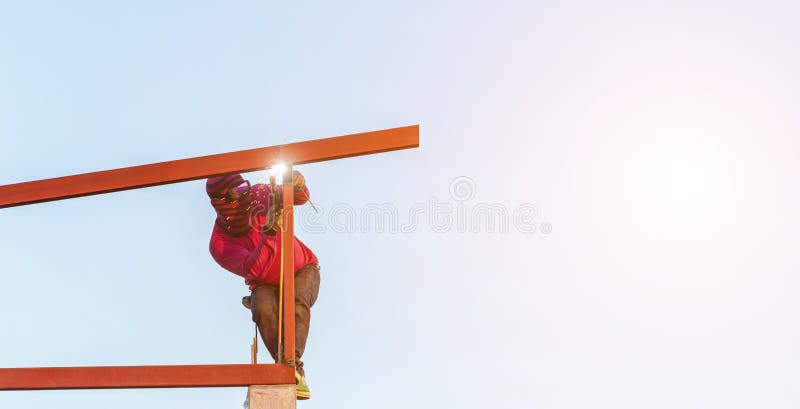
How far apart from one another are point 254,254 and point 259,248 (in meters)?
0.06

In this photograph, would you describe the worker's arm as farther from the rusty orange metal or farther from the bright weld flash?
the bright weld flash

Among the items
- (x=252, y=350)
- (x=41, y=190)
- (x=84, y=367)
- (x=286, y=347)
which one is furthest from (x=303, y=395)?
(x=41, y=190)

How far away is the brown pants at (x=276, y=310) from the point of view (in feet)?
23.0

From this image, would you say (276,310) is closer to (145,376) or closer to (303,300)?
(303,300)

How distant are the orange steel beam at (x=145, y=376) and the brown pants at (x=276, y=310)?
0.51 meters

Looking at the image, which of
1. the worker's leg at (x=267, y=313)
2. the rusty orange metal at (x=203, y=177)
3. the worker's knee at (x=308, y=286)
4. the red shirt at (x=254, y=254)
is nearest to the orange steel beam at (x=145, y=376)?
the rusty orange metal at (x=203, y=177)

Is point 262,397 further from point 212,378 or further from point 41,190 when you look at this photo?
point 41,190

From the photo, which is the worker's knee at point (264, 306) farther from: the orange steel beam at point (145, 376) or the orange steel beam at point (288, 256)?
the orange steel beam at point (145, 376)

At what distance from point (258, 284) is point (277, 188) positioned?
0.64m

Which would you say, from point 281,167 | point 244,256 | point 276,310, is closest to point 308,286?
point 276,310

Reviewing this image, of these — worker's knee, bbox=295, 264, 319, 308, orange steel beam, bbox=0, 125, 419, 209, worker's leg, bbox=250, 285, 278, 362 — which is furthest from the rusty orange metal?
worker's knee, bbox=295, 264, 319, 308

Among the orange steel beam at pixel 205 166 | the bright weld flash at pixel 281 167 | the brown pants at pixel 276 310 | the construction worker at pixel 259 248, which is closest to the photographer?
the orange steel beam at pixel 205 166

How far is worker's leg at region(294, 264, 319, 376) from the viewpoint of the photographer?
703 cm

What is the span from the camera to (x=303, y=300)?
725 cm
